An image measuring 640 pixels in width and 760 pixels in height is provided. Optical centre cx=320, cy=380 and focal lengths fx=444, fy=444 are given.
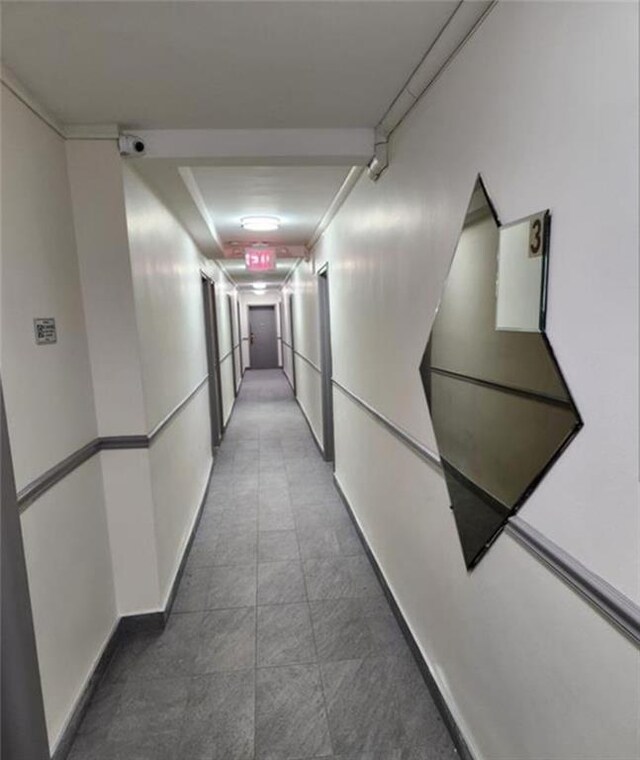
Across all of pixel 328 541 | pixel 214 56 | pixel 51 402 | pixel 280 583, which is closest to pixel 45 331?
pixel 51 402

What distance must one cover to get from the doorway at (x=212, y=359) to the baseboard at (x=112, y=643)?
2.14 m

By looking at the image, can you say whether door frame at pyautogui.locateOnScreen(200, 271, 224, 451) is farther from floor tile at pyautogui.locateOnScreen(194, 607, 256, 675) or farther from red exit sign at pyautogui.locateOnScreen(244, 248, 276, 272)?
floor tile at pyautogui.locateOnScreen(194, 607, 256, 675)

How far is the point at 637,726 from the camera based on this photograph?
2.56 feet

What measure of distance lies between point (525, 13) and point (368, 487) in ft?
7.75

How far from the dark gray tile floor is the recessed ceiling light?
2.46m

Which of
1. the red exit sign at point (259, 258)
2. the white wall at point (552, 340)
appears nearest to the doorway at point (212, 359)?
the red exit sign at point (259, 258)

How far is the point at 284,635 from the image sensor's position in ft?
7.05

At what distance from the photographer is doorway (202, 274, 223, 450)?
485cm

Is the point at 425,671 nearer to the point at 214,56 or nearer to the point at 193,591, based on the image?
the point at 193,591

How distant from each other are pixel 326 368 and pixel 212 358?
1.39m

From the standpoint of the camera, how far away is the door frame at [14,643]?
3.69 feet

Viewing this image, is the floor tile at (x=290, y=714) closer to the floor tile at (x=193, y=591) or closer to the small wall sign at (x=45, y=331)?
the floor tile at (x=193, y=591)

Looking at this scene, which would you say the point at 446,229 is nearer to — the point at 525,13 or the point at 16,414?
the point at 525,13

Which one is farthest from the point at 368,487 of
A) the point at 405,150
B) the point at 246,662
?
the point at 405,150
